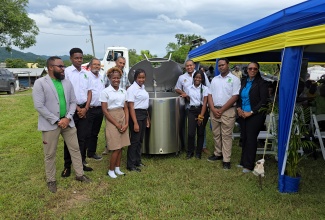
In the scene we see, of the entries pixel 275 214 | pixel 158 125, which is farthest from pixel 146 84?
pixel 275 214

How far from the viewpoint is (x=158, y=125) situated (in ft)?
17.2

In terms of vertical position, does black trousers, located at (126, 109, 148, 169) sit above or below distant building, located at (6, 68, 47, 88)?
above

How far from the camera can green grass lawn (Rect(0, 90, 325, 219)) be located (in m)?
3.41

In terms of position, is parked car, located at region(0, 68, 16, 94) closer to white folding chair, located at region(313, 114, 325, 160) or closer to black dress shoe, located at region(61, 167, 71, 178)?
black dress shoe, located at region(61, 167, 71, 178)

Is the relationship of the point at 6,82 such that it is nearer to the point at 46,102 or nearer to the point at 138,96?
the point at 138,96

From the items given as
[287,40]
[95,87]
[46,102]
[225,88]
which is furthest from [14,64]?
[287,40]

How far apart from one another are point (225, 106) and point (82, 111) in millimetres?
2251

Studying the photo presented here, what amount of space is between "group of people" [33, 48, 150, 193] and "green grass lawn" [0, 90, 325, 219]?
28 cm

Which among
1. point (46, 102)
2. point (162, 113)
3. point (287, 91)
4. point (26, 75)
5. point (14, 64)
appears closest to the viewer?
point (287, 91)

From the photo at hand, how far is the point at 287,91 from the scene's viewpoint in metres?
3.63

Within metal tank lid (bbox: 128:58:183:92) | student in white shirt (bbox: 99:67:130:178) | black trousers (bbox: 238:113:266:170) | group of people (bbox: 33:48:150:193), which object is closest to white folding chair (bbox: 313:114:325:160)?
black trousers (bbox: 238:113:266:170)

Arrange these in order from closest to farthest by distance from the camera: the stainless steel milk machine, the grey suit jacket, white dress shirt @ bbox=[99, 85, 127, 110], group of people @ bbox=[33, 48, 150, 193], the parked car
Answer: the grey suit jacket
group of people @ bbox=[33, 48, 150, 193]
white dress shirt @ bbox=[99, 85, 127, 110]
the stainless steel milk machine
the parked car

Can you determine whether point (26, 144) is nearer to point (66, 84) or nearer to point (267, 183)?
point (66, 84)

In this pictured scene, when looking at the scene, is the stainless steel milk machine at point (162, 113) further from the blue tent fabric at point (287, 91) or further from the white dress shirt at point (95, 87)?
the blue tent fabric at point (287, 91)
